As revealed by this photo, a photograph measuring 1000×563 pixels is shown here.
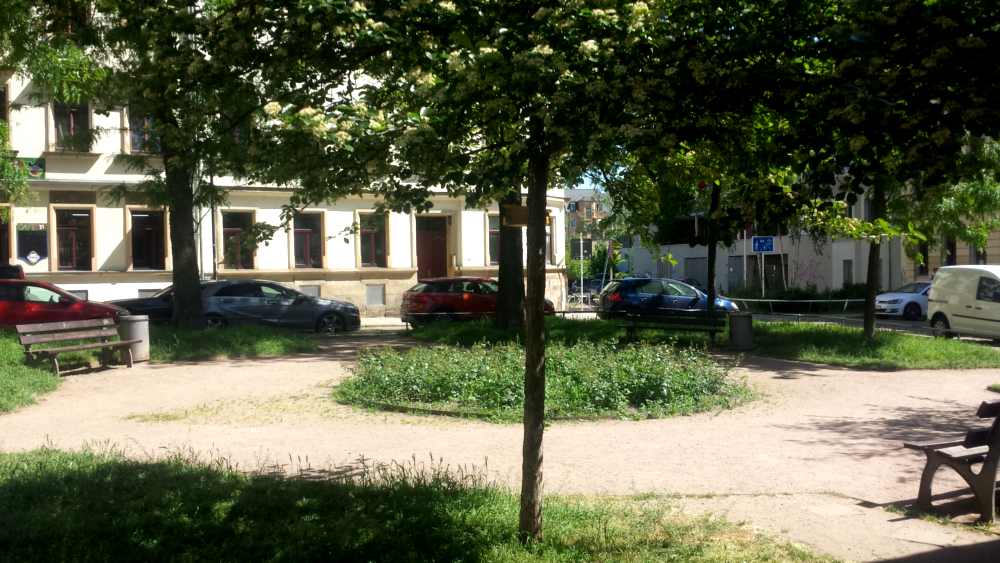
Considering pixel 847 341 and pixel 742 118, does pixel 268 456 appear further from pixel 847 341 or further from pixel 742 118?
pixel 847 341

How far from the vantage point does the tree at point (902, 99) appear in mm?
4234

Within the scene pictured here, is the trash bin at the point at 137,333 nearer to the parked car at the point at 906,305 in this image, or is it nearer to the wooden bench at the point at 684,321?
the wooden bench at the point at 684,321

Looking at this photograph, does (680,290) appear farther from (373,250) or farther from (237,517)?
(237,517)

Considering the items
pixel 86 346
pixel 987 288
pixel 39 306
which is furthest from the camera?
pixel 987 288

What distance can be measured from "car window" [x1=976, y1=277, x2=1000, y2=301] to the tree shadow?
17450 millimetres

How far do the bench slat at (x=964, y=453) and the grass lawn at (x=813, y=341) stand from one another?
7.48 meters

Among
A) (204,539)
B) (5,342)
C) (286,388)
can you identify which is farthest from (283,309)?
(204,539)

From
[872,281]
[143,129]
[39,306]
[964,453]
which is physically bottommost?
[964,453]

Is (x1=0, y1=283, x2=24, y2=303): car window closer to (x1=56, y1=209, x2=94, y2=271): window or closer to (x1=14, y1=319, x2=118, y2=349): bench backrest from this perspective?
(x1=14, y1=319, x2=118, y2=349): bench backrest

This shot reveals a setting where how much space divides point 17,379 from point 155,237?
64.2 feet

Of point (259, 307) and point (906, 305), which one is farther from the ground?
point (259, 307)

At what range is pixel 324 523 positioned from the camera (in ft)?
16.6

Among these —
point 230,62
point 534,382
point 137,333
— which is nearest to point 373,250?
point 137,333

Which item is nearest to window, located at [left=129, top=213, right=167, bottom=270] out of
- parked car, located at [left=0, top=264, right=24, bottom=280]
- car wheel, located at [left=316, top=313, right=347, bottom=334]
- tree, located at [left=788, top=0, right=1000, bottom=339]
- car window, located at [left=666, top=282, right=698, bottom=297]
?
parked car, located at [left=0, top=264, right=24, bottom=280]
